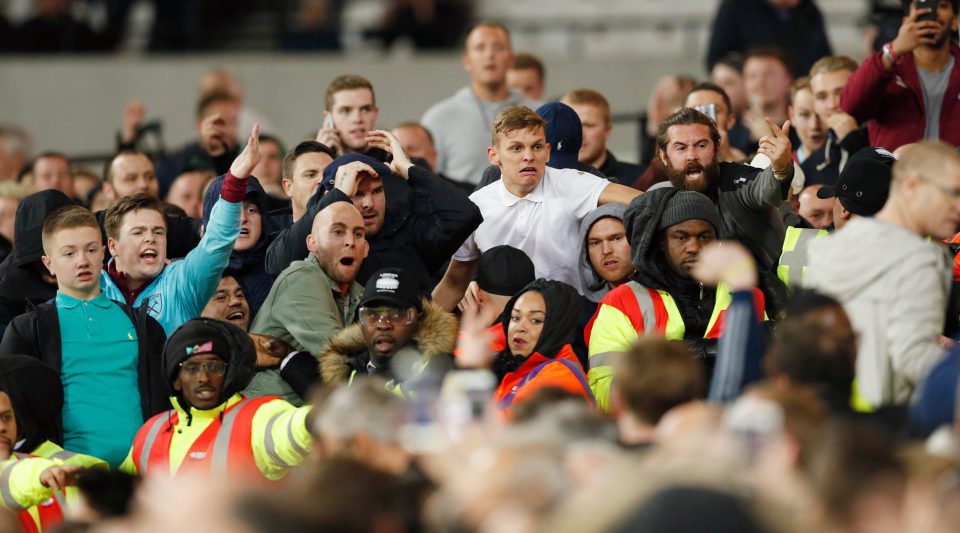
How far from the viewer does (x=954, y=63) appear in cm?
896

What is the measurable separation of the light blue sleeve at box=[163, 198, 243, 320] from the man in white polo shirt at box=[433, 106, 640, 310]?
1073 millimetres

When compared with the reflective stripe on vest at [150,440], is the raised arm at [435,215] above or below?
above

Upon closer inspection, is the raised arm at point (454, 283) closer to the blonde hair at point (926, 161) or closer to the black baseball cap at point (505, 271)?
the black baseball cap at point (505, 271)

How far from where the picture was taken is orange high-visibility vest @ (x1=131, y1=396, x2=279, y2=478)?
6.40m

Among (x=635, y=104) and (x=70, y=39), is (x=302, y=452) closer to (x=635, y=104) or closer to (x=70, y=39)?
(x=635, y=104)

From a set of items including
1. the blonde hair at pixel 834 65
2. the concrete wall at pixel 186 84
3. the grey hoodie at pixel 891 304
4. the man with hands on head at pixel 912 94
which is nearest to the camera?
the grey hoodie at pixel 891 304

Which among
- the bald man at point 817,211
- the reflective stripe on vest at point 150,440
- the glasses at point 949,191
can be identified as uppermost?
the glasses at point 949,191

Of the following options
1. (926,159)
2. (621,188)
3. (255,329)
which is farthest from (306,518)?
(621,188)

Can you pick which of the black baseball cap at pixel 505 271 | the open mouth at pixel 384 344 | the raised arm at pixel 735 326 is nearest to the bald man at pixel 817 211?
the black baseball cap at pixel 505 271

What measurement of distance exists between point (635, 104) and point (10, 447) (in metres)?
9.36

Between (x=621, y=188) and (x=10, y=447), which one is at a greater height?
(x=621, y=188)

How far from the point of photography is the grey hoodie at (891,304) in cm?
564

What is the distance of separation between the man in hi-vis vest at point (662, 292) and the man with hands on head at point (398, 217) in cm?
85

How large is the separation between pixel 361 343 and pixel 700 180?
190 centimetres
